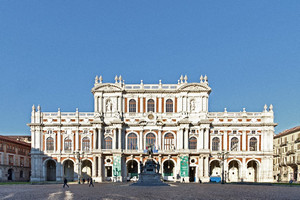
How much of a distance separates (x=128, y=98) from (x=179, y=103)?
11029 mm

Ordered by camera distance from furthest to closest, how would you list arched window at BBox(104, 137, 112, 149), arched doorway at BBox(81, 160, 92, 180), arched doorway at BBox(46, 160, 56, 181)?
arched doorway at BBox(46, 160, 56, 181) → arched doorway at BBox(81, 160, 92, 180) → arched window at BBox(104, 137, 112, 149)

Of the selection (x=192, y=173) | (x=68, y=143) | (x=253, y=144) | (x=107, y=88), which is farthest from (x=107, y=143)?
(x=253, y=144)

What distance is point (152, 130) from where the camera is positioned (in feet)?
243

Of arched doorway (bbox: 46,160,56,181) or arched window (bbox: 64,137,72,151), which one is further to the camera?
arched doorway (bbox: 46,160,56,181)

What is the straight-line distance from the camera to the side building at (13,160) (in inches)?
2980

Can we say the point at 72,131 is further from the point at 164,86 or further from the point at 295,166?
the point at 295,166

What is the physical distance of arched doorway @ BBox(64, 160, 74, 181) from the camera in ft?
249

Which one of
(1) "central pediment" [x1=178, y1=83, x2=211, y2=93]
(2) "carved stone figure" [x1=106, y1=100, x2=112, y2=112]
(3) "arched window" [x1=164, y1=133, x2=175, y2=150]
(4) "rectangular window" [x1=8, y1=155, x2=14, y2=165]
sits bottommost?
(4) "rectangular window" [x1=8, y1=155, x2=14, y2=165]

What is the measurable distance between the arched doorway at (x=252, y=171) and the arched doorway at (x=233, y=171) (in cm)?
236

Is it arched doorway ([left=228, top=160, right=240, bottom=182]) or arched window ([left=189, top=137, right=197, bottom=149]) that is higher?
arched window ([left=189, top=137, right=197, bottom=149])

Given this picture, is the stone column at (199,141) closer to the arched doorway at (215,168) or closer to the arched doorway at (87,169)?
the arched doorway at (215,168)

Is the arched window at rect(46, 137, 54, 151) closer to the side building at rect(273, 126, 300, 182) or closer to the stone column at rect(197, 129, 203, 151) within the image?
the stone column at rect(197, 129, 203, 151)

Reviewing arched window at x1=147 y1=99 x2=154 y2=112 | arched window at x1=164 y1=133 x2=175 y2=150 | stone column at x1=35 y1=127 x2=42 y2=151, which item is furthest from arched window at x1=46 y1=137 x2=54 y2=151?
arched window at x1=164 y1=133 x2=175 y2=150

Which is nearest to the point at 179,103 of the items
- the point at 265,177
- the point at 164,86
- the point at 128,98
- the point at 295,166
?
the point at 164,86
